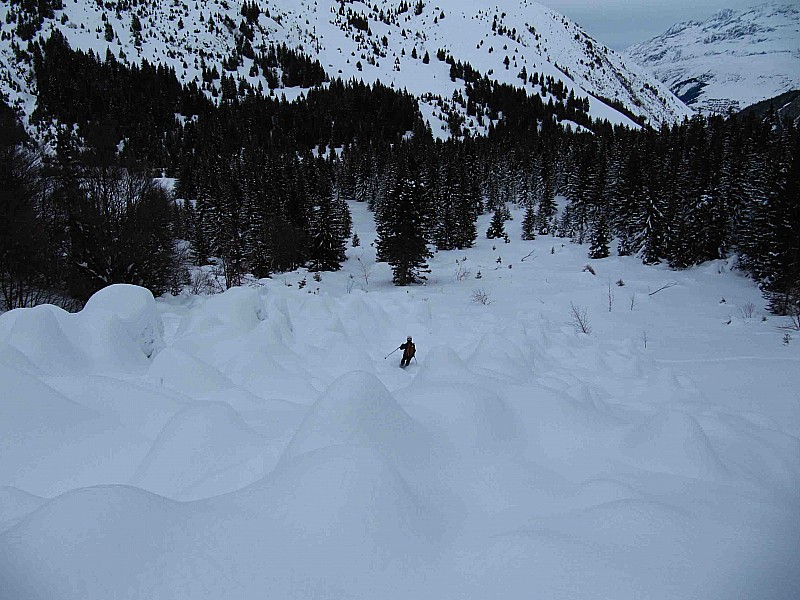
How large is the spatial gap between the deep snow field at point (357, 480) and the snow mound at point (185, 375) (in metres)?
0.03

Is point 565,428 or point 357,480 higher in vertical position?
point 357,480

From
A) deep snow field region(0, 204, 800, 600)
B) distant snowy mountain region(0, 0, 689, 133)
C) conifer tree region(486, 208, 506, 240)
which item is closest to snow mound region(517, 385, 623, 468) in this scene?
deep snow field region(0, 204, 800, 600)

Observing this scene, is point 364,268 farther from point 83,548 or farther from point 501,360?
point 83,548

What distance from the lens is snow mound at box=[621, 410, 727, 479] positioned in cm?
368

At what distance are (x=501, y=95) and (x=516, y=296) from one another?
104029 millimetres

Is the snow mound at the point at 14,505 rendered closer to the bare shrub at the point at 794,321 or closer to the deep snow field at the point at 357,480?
the deep snow field at the point at 357,480

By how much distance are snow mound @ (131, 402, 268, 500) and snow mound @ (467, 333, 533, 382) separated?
498cm

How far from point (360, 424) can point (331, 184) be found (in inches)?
2024

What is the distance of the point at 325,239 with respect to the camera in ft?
109

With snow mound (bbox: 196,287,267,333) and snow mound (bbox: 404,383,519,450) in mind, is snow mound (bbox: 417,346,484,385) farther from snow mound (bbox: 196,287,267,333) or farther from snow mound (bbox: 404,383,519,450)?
snow mound (bbox: 196,287,267,333)

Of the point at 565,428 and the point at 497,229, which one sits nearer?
the point at 565,428

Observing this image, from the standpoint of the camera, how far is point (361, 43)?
13762cm

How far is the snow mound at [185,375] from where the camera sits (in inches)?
232

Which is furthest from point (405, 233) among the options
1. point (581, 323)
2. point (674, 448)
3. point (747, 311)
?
point (674, 448)
